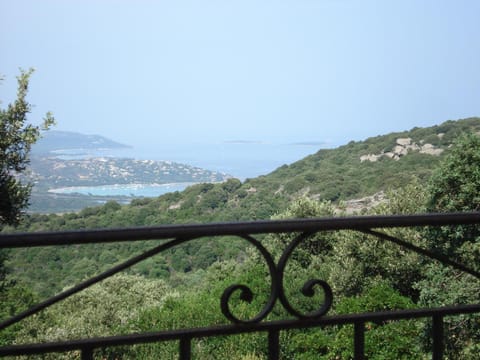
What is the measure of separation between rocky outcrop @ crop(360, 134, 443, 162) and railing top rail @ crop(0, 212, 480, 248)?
38.8 m

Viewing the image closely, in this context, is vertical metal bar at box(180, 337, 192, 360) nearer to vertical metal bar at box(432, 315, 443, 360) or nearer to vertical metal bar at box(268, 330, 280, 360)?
vertical metal bar at box(268, 330, 280, 360)

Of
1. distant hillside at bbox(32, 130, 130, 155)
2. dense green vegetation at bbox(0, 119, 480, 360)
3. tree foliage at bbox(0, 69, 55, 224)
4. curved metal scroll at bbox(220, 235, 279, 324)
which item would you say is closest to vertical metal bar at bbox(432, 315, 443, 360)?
curved metal scroll at bbox(220, 235, 279, 324)

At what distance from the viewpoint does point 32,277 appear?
21641 millimetres

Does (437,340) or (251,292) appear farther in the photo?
(437,340)

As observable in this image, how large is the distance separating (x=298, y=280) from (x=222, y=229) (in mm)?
14607

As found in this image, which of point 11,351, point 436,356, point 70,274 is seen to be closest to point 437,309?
point 436,356

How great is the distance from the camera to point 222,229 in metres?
1.09

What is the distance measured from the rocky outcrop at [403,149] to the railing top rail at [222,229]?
38.8m

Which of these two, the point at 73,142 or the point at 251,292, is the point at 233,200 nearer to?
the point at 73,142

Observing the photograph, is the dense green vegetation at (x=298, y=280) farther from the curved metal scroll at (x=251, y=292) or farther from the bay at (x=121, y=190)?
the bay at (x=121, y=190)

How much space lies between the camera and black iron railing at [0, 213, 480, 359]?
3.33 ft

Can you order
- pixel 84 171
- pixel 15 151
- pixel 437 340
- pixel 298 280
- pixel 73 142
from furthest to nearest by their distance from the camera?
pixel 73 142 → pixel 84 171 → pixel 298 280 → pixel 15 151 → pixel 437 340

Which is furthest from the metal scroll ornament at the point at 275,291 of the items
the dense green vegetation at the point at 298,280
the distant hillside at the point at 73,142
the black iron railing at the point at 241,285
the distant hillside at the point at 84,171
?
the distant hillside at the point at 73,142

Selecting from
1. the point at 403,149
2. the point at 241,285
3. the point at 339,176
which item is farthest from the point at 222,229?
the point at 403,149
